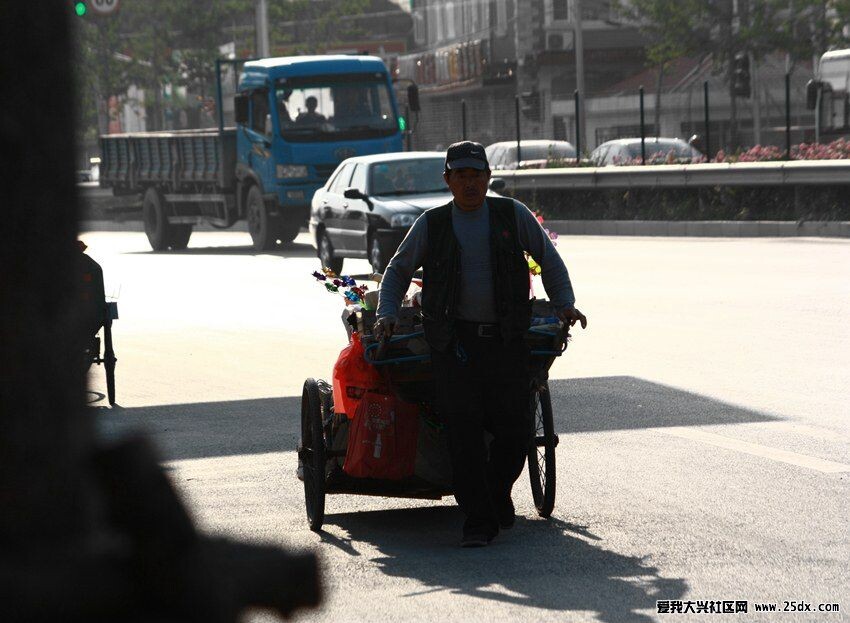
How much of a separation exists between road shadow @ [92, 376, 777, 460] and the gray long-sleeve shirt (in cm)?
229

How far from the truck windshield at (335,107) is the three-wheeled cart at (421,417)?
21025 millimetres

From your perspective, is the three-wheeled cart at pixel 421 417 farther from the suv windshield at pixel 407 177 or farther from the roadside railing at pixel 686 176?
the roadside railing at pixel 686 176

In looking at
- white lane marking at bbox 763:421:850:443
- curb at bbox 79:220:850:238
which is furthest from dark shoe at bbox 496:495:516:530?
curb at bbox 79:220:850:238

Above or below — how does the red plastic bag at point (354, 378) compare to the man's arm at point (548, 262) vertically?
below

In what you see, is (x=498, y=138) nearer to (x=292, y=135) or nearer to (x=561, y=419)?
(x=292, y=135)

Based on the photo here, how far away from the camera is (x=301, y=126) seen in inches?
1076

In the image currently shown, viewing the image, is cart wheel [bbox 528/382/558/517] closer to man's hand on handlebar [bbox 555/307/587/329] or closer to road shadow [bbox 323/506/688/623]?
road shadow [bbox 323/506/688/623]

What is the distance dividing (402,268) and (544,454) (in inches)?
37.0

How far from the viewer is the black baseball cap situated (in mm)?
6172

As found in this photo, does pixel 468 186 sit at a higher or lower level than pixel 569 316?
higher

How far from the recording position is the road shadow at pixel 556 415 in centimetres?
859

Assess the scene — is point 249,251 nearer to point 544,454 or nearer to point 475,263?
point 544,454

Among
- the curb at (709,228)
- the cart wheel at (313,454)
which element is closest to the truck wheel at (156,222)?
the curb at (709,228)

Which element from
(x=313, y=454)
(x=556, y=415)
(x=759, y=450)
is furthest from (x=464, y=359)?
(x=556, y=415)
